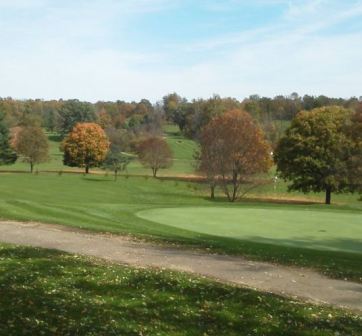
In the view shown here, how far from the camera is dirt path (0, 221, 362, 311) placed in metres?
12.8

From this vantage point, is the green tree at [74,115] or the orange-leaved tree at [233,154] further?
the green tree at [74,115]

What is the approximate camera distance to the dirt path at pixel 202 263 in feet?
41.9

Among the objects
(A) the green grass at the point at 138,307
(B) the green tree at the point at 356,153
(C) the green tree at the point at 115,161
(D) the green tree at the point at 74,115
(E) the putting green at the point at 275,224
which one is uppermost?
(D) the green tree at the point at 74,115

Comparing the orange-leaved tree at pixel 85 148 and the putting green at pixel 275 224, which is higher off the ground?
the orange-leaved tree at pixel 85 148

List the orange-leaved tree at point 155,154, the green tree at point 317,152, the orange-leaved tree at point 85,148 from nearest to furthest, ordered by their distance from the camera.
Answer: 1. the green tree at point 317,152
2. the orange-leaved tree at point 155,154
3. the orange-leaved tree at point 85,148

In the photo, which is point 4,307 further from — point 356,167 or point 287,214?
point 356,167

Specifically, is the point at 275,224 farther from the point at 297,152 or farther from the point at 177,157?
the point at 177,157

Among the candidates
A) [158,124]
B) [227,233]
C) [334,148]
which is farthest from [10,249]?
[158,124]

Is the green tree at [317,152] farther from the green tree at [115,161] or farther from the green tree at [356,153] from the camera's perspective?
the green tree at [115,161]

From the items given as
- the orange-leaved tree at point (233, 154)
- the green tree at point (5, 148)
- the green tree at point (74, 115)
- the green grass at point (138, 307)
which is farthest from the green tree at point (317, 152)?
the green tree at point (74, 115)

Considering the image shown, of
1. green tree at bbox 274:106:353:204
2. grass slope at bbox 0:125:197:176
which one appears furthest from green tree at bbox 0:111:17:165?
green tree at bbox 274:106:353:204

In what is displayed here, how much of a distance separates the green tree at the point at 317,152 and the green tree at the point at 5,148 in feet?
127

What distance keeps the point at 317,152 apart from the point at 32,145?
132ft

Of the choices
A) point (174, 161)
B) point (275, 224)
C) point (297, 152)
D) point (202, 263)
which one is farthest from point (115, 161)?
point (202, 263)
